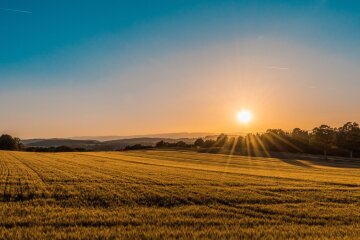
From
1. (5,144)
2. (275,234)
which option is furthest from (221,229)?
(5,144)

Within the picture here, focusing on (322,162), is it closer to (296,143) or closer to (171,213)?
(296,143)

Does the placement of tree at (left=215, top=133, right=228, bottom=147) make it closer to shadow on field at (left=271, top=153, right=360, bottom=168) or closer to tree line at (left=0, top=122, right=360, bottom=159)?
tree line at (left=0, top=122, right=360, bottom=159)

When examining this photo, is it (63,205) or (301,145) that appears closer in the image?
(63,205)

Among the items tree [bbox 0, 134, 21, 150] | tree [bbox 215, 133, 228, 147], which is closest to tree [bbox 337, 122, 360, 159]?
tree [bbox 215, 133, 228, 147]

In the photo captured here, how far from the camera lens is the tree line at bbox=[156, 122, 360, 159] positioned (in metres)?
103

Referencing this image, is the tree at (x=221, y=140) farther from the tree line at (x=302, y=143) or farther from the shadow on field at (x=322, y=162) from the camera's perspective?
the shadow on field at (x=322, y=162)

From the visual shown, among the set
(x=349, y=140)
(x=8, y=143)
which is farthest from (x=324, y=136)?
(x=8, y=143)

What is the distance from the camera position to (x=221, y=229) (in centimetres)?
1268

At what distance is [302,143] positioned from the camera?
11700 centimetres

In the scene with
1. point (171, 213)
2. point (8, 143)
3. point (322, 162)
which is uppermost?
point (8, 143)

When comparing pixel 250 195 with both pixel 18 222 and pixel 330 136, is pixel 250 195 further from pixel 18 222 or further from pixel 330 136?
pixel 330 136

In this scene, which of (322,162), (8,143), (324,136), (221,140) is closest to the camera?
(322,162)

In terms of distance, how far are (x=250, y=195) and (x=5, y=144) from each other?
14953 centimetres

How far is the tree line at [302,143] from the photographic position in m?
103
